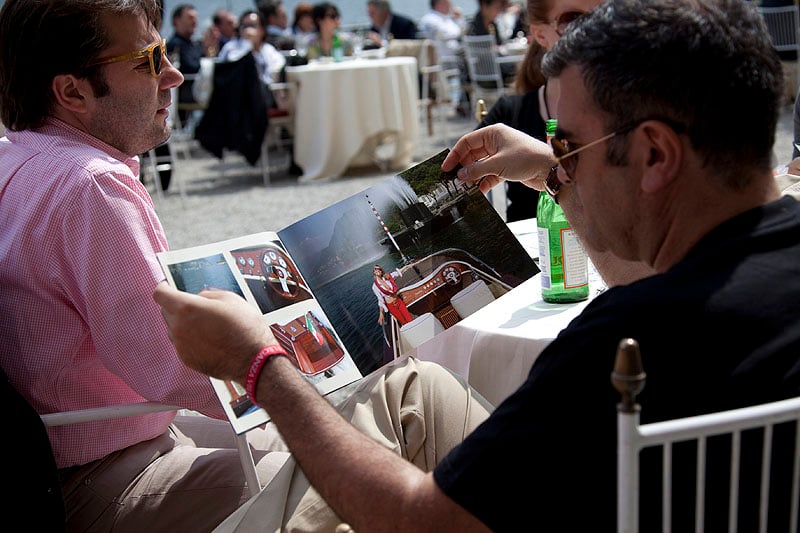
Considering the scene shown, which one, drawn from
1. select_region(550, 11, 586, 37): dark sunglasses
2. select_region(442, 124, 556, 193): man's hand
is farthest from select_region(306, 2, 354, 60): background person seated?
Result: select_region(442, 124, 556, 193): man's hand

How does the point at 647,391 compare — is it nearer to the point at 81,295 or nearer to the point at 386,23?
the point at 81,295

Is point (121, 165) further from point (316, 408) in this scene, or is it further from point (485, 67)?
point (485, 67)

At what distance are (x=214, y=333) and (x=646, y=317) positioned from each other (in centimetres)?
68

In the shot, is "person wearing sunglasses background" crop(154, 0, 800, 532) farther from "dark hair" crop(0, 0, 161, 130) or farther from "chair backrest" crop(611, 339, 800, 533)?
"dark hair" crop(0, 0, 161, 130)

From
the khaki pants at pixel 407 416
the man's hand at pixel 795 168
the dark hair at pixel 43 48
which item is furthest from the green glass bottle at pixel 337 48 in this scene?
the khaki pants at pixel 407 416

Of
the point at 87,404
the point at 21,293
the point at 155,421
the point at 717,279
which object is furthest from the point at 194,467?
the point at 717,279

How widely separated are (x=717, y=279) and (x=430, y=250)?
834 millimetres

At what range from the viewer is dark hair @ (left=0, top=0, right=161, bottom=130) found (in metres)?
1.84

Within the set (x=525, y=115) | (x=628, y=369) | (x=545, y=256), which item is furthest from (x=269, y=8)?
(x=628, y=369)

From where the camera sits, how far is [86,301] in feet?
5.52

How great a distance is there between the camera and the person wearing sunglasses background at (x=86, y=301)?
1.68 m

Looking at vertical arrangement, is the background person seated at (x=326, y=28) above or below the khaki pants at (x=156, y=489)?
above

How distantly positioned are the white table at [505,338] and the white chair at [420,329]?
12cm

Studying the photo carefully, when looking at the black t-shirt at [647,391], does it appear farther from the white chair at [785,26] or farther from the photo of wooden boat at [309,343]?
the white chair at [785,26]
